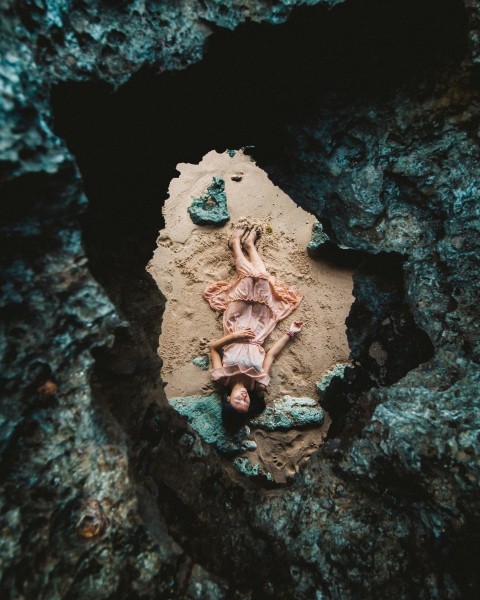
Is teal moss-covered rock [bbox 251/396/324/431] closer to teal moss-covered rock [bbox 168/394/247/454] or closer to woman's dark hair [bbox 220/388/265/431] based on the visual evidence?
woman's dark hair [bbox 220/388/265/431]

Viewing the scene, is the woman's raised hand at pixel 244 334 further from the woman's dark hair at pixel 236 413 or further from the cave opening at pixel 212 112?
the cave opening at pixel 212 112

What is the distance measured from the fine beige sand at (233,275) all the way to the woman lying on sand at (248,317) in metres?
0.15

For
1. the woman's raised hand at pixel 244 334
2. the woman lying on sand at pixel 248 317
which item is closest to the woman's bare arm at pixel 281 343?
the woman lying on sand at pixel 248 317

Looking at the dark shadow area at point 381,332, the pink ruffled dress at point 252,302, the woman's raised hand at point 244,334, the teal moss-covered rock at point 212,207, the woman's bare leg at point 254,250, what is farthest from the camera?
the teal moss-covered rock at point 212,207

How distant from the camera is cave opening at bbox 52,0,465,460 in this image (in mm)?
1572

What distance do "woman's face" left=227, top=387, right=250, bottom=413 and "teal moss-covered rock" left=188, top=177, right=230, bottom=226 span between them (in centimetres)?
254

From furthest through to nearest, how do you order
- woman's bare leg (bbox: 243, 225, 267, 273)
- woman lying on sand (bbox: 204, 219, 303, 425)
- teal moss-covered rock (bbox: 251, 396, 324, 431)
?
woman's bare leg (bbox: 243, 225, 267, 273) < woman lying on sand (bbox: 204, 219, 303, 425) < teal moss-covered rock (bbox: 251, 396, 324, 431)

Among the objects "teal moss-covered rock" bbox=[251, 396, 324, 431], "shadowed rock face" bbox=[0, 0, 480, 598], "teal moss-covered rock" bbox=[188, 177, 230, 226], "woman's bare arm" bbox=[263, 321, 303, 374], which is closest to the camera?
"shadowed rock face" bbox=[0, 0, 480, 598]

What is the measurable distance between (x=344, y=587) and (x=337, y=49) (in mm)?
2441

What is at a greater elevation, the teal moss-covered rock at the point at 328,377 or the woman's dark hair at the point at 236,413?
the teal moss-covered rock at the point at 328,377

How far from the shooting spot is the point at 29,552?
1.10 meters

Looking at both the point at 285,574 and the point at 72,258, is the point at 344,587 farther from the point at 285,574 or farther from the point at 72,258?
the point at 72,258

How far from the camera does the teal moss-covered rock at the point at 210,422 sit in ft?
13.6

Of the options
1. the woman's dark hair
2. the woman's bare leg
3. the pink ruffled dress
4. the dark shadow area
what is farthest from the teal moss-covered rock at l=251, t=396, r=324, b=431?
the woman's bare leg
